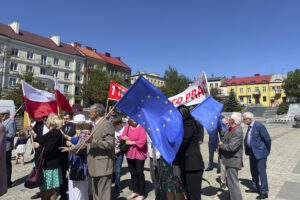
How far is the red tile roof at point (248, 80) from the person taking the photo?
237 feet

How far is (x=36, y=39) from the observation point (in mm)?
42531

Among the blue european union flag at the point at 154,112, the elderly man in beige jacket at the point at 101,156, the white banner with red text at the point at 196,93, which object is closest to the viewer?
the blue european union flag at the point at 154,112

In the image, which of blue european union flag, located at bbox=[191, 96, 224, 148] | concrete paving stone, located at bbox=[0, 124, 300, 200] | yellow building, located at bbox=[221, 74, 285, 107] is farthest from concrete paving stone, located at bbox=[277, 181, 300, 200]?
yellow building, located at bbox=[221, 74, 285, 107]

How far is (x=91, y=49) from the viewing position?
55625 millimetres

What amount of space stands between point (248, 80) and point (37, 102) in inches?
3127

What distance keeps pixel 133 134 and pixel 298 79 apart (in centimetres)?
7295

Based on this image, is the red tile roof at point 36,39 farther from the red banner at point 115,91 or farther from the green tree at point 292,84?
the green tree at point 292,84

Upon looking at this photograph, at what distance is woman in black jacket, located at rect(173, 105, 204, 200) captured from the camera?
10.6ft

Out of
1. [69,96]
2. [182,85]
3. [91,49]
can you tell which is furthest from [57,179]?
[91,49]

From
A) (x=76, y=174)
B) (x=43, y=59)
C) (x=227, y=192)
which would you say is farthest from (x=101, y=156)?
(x=43, y=59)

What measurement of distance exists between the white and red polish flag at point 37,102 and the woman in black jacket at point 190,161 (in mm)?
3907

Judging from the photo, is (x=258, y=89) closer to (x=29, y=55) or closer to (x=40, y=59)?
(x=40, y=59)

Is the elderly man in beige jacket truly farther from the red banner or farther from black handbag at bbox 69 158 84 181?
the red banner

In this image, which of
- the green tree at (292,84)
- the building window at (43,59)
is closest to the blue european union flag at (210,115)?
the building window at (43,59)
